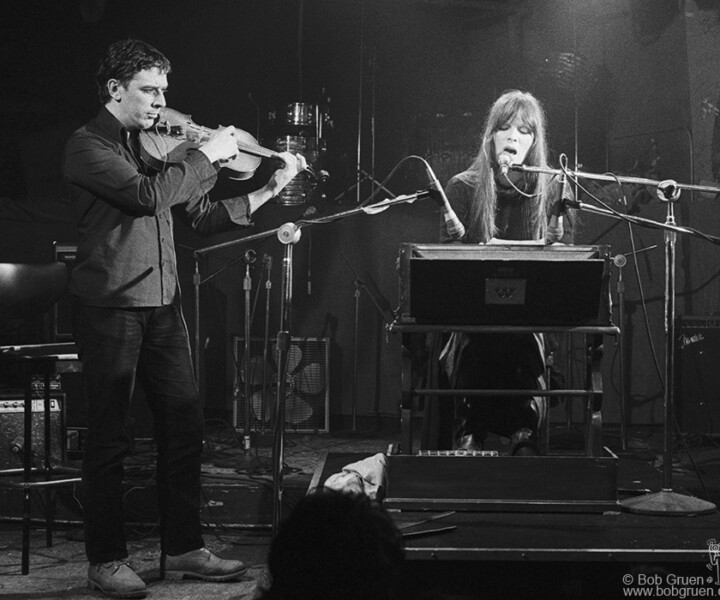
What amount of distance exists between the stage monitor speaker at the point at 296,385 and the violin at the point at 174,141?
2474mm

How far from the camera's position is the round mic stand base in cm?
338

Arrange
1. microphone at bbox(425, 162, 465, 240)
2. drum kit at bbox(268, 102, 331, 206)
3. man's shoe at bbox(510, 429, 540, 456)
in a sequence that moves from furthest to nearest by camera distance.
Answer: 1. drum kit at bbox(268, 102, 331, 206)
2. man's shoe at bbox(510, 429, 540, 456)
3. microphone at bbox(425, 162, 465, 240)

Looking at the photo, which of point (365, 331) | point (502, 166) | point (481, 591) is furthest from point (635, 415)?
point (481, 591)

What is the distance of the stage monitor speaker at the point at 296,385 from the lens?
20.4 feet

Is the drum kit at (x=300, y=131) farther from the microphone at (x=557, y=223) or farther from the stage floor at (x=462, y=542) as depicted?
the microphone at (x=557, y=223)

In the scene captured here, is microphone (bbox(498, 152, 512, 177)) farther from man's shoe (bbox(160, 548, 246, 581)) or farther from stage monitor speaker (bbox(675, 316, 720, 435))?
stage monitor speaker (bbox(675, 316, 720, 435))

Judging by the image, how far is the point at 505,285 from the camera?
3338 millimetres

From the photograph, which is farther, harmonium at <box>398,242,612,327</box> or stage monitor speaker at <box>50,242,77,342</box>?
stage monitor speaker at <box>50,242,77,342</box>

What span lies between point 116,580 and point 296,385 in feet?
9.83

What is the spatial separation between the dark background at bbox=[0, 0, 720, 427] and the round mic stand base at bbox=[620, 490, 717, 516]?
2.82 meters

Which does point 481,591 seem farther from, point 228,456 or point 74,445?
point 74,445

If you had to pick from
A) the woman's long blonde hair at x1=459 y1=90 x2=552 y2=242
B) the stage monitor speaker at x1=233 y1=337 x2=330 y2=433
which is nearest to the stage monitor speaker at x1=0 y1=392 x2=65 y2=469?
the stage monitor speaker at x1=233 y1=337 x2=330 y2=433

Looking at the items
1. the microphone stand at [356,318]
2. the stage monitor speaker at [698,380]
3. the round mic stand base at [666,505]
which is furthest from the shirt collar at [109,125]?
the stage monitor speaker at [698,380]

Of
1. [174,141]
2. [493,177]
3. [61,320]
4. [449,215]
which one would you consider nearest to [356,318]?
[61,320]
